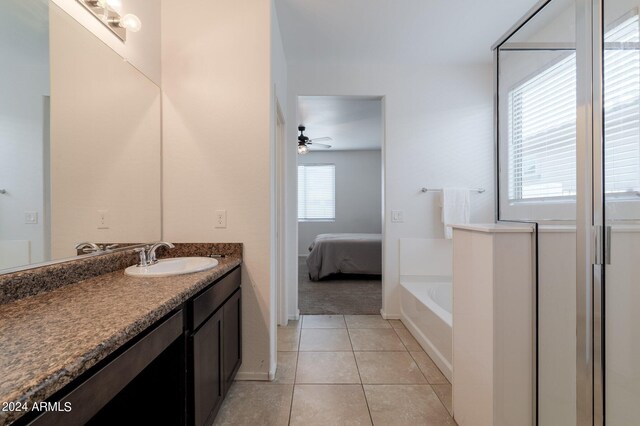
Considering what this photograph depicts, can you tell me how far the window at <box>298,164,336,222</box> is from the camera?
677cm

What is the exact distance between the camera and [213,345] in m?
1.32

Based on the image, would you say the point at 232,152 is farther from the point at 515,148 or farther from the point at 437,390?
the point at 437,390

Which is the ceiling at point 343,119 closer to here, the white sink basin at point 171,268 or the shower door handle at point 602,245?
the white sink basin at point 171,268

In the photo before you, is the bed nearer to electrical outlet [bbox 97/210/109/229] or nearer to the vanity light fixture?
electrical outlet [bbox 97/210/109/229]

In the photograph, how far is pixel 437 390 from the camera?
1.67 m

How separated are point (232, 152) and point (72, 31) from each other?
34.7 inches

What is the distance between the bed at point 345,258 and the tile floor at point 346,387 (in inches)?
79.2

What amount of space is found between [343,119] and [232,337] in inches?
149

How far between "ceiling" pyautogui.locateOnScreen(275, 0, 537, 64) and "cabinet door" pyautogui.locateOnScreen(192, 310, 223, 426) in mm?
2248

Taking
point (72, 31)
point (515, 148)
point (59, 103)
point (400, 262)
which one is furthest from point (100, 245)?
point (400, 262)

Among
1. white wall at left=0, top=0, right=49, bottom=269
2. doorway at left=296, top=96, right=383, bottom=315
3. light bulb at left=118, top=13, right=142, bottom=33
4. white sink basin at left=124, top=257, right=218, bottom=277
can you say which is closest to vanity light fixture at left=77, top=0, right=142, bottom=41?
light bulb at left=118, top=13, right=142, bottom=33

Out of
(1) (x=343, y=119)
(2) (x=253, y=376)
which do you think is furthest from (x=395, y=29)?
(2) (x=253, y=376)

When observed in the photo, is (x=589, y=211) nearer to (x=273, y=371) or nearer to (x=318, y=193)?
(x=273, y=371)

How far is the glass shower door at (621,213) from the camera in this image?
0.93 meters
